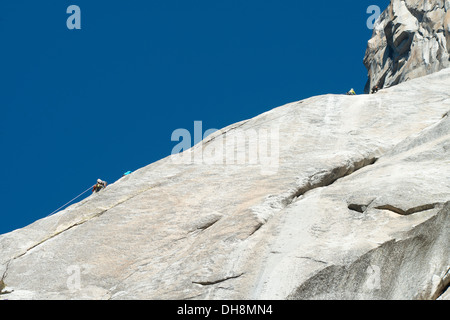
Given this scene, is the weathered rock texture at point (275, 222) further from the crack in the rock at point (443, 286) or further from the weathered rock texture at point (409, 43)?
the weathered rock texture at point (409, 43)

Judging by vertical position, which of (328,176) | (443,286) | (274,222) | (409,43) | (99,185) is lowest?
(443,286)

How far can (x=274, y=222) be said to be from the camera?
18.3 m

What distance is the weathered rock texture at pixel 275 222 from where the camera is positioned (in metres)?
16.1

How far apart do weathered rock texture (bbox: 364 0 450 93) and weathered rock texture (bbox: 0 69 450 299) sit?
63.1 ft

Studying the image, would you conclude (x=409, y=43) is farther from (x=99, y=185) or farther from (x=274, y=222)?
(x=274, y=222)

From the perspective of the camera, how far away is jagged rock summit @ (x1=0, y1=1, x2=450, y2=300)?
635 inches

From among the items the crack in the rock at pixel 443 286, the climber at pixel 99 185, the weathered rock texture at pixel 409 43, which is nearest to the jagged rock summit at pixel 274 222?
the crack in the rock at pixel 443 286

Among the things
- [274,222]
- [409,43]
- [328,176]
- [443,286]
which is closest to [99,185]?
[328,176]

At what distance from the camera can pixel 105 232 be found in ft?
68.3

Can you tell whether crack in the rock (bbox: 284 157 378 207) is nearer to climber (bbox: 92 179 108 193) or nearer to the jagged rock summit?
the jagged rock summit

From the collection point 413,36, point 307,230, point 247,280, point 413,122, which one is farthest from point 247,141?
point 413,36

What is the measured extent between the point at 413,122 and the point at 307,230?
33.8ft

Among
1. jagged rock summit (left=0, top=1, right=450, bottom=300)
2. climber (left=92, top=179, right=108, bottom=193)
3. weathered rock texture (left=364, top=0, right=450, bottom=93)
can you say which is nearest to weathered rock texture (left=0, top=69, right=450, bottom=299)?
jagged rock summit (left=0, top=1, right=450, bottom=300)

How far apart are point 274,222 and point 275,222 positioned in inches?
1.6
